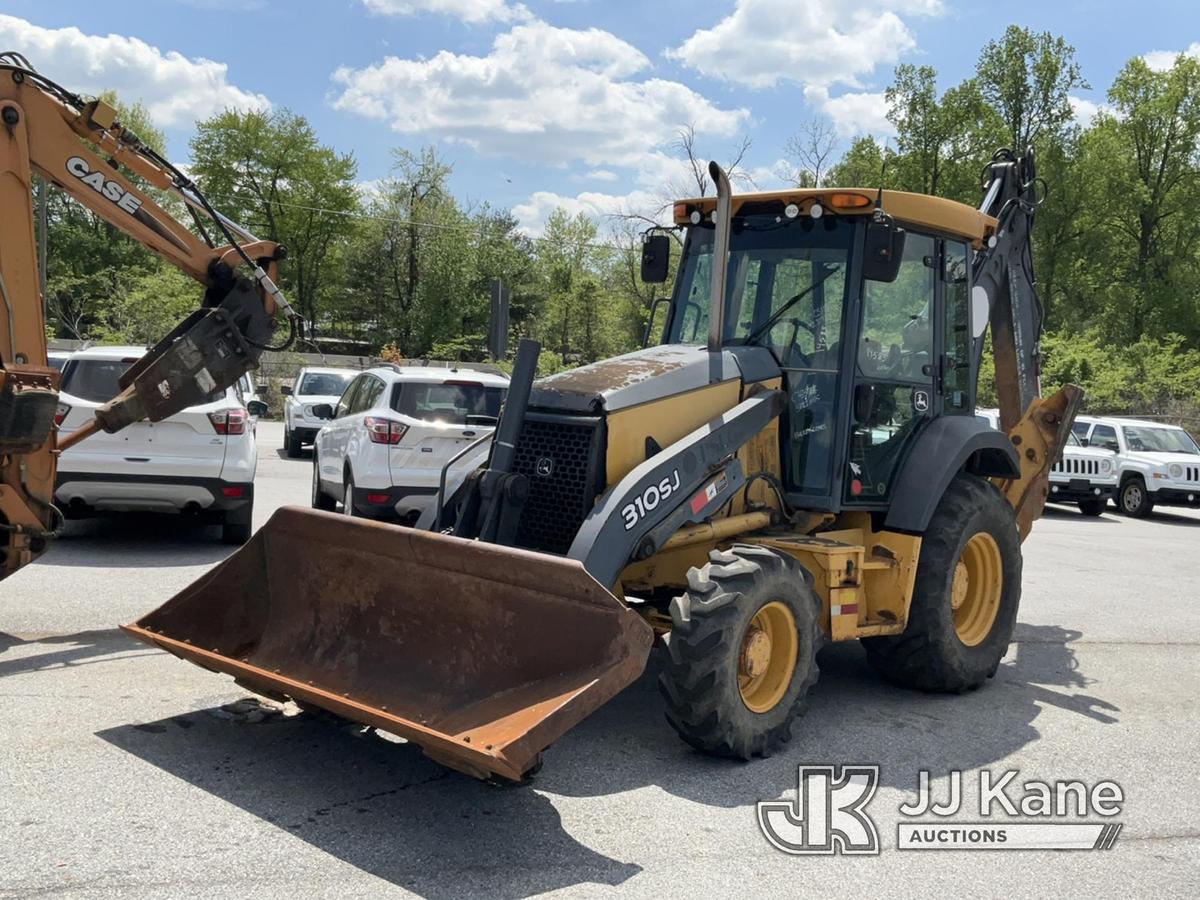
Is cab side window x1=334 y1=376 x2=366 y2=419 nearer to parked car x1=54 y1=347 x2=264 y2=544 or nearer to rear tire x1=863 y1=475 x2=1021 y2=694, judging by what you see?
parked car x1=54 y1=347 x2=264 y2=544

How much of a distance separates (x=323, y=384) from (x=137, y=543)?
1301cm

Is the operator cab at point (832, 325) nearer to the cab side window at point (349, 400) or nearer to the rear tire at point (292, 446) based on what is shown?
the cab side window at point (349, 400)

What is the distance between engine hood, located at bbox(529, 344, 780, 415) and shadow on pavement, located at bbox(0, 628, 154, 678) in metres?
3.06

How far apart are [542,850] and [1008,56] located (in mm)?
50942

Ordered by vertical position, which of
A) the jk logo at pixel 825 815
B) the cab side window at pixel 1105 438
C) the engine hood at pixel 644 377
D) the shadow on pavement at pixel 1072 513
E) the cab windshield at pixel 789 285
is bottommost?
the shadow on pavement at pixel 1072 513

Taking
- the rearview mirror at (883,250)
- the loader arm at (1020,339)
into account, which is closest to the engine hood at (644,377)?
the rearview mirror at (883,250)

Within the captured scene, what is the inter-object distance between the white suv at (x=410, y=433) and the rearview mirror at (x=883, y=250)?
16.5 ft

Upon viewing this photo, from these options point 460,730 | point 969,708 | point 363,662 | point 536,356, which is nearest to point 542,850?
point 460,730

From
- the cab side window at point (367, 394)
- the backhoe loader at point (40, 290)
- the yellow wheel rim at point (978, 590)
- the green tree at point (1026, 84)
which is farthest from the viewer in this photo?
the green tree at point (1026, 84)

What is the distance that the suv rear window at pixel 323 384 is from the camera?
2322 cm

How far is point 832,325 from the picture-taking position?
21.5 feet

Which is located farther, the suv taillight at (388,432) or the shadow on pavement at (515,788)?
the suv taillight at (388,432)

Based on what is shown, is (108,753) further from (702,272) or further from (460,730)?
(702,272)

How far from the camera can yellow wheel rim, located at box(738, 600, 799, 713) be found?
5.39 m
